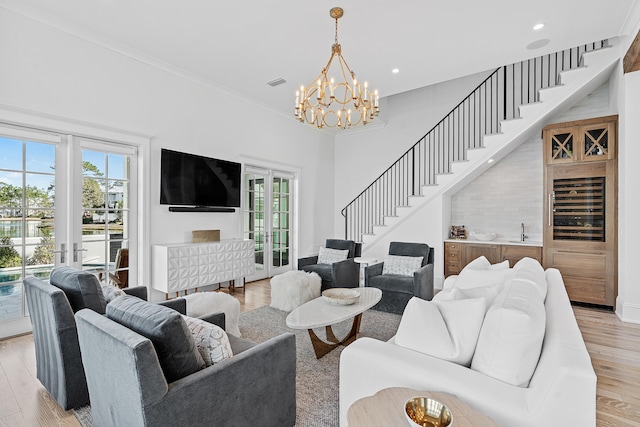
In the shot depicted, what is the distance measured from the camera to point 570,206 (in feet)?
15.0

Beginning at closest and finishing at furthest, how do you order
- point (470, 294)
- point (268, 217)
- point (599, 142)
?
point (470, 294), point (599, 142), point (268, 217)

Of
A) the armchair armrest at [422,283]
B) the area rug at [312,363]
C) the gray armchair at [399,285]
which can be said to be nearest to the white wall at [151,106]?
the area rug at [312,363]

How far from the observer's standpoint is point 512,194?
227 inches

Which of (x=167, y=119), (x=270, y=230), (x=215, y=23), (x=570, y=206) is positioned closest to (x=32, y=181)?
(x=167, y=119)

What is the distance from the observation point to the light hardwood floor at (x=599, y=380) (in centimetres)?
207

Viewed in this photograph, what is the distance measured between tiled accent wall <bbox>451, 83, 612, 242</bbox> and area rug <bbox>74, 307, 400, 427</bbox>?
10.5 feet

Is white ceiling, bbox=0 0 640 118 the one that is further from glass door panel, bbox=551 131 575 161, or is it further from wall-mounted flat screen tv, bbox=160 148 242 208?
wall-mounted flat screen tv, bbox=160 148 242 208

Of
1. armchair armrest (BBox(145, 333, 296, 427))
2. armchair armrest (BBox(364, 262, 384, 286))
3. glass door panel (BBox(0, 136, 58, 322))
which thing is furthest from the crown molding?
armchair armrest (BBox(145, 333, 296, 427))

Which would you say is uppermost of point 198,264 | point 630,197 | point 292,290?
point 630,197

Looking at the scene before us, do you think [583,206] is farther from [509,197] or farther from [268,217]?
[268,217]

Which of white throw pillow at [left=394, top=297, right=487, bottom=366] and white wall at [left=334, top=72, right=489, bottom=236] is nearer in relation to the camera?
white throw pillow at [left=394, top=297, right=487, bottom=366]

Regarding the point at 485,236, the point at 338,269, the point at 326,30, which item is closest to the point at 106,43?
the point at 326,30

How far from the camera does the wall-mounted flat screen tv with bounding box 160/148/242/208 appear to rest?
15.0 feet

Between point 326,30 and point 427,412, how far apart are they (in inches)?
148
